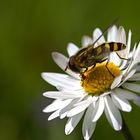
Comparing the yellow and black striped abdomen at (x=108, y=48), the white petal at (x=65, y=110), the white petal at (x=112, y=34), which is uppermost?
the white petal at (x=112, y=34)

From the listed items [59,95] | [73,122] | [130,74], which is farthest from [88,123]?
Answer: [130,74]

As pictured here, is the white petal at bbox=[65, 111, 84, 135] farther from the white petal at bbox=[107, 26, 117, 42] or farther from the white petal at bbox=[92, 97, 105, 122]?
the white petal at bbox=[107, 26, 117, 42]

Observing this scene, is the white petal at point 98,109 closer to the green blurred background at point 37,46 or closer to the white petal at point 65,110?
the white petal at point 65,110

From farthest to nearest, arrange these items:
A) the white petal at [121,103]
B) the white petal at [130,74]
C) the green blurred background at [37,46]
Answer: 1. the green blurred background at [37,46]
2. the white petal at [130,74]
3. the white petal at [121,103]

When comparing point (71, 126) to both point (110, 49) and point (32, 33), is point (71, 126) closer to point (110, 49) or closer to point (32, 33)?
point (110, 49)

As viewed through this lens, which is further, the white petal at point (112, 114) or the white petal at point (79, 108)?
the white petal at point (79, 108)

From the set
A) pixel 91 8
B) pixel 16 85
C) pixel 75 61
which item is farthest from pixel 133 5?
pixel 75 61

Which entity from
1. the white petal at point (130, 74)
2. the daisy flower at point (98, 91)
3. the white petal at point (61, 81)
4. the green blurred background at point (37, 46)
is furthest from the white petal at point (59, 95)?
the green blurred background at point (37, 46)
